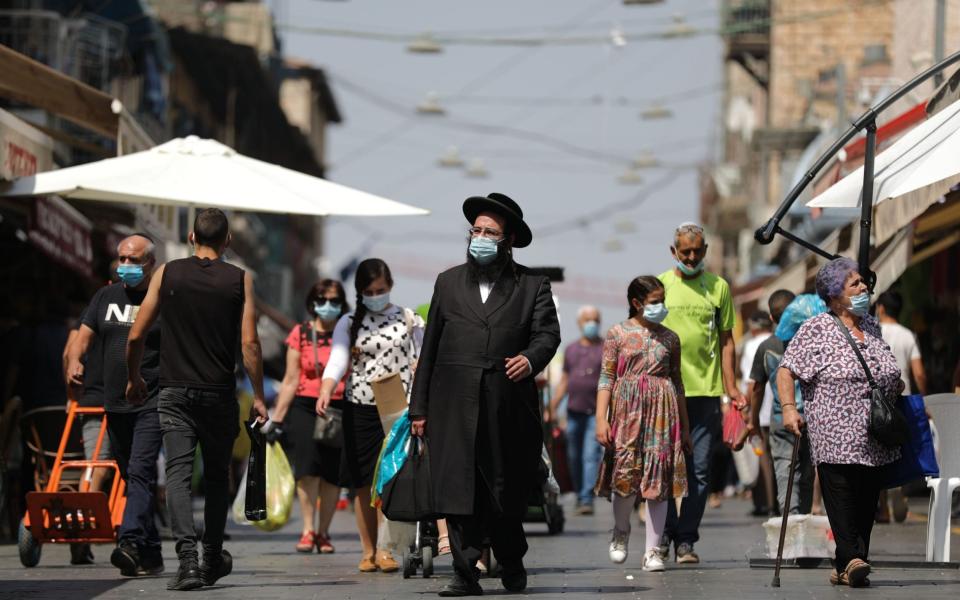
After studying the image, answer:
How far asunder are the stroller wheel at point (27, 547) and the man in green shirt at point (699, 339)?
3733 mm

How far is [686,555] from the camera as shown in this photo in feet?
38.9

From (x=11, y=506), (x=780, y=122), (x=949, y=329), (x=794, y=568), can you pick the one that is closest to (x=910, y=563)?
(x=794, y=568)

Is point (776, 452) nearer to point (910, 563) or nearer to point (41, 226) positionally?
point (910, 563)

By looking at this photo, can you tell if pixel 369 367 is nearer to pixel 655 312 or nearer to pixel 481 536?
pixel 655 312

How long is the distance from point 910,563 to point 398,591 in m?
3.07

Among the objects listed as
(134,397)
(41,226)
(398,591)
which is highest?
(41,226)

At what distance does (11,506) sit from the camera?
1605 cm

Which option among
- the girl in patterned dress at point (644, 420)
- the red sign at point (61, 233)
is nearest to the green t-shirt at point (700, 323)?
the girl in patterned dress at point (644, 420)

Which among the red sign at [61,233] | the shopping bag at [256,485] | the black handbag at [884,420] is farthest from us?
the red sign at [61,233]

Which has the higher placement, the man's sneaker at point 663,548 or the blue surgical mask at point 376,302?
the blue surgical mask at point 376,302

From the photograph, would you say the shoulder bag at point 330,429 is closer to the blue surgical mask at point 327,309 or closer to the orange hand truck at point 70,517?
the blue surgical mask at point 327,309

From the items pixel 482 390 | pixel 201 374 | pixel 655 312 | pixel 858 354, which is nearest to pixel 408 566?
pixel 482 390

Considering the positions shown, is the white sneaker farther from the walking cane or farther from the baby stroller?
the baby stroller

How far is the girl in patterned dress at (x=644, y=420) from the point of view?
36.9 ft
